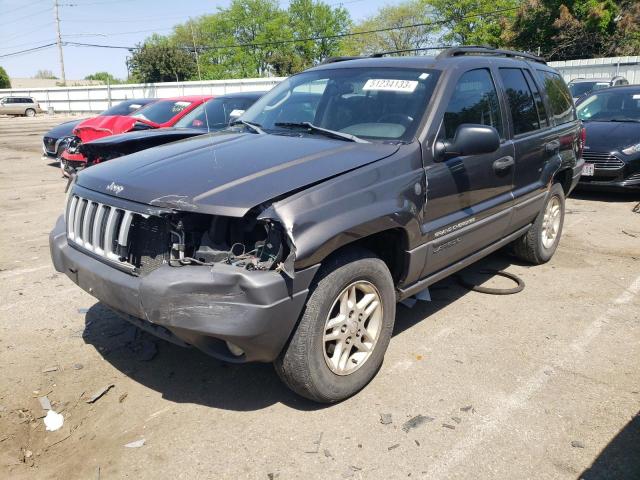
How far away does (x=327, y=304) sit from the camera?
9.23ft

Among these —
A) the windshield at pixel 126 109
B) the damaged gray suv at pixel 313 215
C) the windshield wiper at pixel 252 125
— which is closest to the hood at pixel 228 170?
the damaged gray suv at pixel 313 215

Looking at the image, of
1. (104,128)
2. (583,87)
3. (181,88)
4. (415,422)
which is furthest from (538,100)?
(181,88)

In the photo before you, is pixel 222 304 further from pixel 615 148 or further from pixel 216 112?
pixel 615 148

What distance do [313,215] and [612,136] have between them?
7.68 metres

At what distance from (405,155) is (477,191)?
92cm

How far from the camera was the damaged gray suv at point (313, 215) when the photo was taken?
2.59 m

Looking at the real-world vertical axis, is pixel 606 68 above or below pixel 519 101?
above

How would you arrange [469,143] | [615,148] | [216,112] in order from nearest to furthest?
[469,143] → [615,148] → [216,112]

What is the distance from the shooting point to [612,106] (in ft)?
31.4

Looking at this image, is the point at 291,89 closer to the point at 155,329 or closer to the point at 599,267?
the point at 155,329

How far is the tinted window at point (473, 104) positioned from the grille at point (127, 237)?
198cm

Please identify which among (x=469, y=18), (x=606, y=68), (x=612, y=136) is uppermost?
(x=469, y=18)

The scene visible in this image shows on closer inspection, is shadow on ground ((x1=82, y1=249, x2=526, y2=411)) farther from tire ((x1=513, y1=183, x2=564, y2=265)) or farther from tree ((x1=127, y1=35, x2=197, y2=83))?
tree ((x1=127, y1=35, x2=197, y2=83))

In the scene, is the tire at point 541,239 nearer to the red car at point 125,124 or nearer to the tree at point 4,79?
the red car at point 125,124
